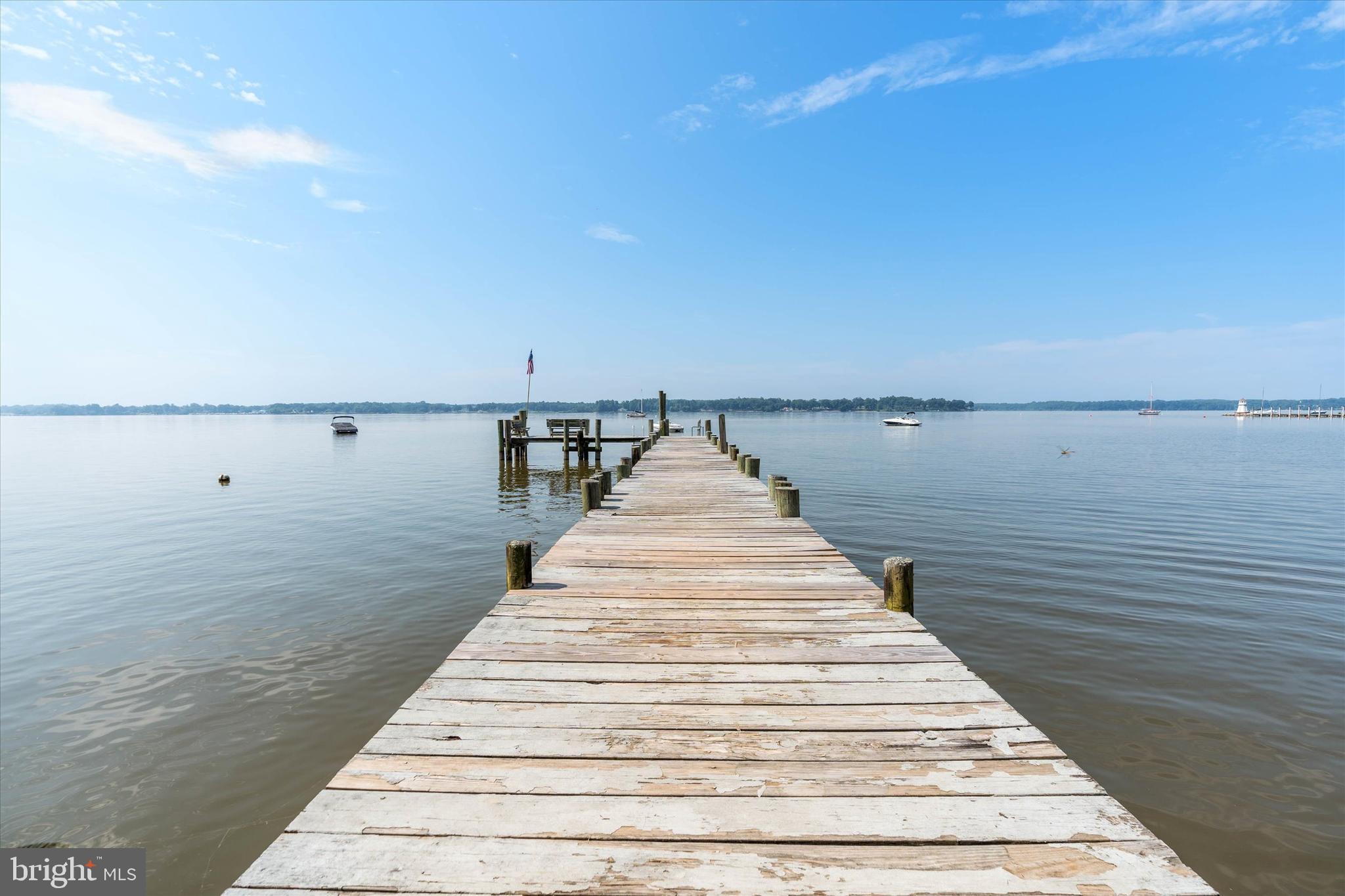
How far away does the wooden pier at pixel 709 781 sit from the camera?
88.9 inches

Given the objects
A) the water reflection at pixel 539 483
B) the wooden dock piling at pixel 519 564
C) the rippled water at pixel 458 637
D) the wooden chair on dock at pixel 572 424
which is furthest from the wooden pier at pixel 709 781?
the wooden chair on dock at pixel 572 424

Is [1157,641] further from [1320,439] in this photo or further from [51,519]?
[1320,439]

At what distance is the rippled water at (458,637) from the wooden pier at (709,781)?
267cm

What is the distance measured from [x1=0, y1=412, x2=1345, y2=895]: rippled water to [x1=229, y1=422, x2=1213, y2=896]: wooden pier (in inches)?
105

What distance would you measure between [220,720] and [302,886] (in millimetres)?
5563

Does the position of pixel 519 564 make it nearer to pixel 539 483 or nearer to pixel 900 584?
pixel 900 584

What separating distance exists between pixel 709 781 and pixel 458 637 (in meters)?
6.74

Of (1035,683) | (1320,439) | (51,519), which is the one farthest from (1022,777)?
(1320,439)

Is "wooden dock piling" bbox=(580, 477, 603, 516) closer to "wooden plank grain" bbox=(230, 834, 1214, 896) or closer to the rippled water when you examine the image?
the rippled water

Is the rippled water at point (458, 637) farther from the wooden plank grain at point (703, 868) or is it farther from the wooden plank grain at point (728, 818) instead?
the wooden plank grain at point (703, 868)

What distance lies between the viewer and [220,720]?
630 centimetres

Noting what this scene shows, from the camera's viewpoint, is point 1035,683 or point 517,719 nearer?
point 517,719

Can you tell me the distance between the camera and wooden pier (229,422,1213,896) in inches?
88.9

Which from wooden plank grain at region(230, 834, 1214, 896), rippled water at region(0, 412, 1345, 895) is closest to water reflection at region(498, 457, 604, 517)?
rippled water at region(0, 412, 1345, 895)
